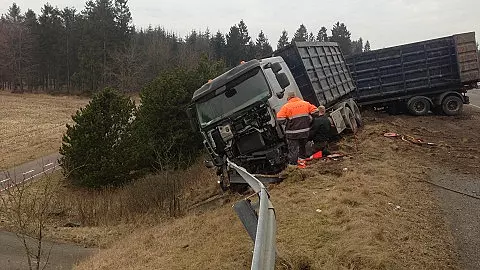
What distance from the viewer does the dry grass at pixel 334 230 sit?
406 centimetres

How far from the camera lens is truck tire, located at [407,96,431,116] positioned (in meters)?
17.7

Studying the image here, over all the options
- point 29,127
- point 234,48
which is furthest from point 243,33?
point 29,127

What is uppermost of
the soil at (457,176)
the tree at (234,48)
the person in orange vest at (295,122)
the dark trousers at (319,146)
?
the tree at (234,48)

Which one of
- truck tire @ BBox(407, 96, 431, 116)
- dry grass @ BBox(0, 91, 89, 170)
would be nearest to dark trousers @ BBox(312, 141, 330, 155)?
truck tire @ BBox(407, 96, 431, 116)

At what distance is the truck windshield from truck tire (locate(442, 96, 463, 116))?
430 inches

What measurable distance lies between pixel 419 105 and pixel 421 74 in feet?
3.82

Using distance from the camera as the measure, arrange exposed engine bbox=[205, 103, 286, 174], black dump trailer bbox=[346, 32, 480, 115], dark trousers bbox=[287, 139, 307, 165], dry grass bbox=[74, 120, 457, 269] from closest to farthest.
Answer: dry grass bbox=[74, 120, 457, 269] → dark trousers bbox=[287, 139, 307, 165] → exposed engine bbox=[205, 103, 286, 174] → black dump trailer bbox=[346, 32, 480, 115]

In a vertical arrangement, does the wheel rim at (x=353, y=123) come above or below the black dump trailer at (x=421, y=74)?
below

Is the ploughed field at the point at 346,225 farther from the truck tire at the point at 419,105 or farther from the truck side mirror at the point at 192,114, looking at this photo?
the truck tire at the point at 419,105

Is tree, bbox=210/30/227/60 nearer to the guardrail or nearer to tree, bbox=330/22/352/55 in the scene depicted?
tree, bbox=330/22/352/55

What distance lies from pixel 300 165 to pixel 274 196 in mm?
1650

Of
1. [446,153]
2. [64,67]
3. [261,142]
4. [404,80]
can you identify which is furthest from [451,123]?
[64,67]

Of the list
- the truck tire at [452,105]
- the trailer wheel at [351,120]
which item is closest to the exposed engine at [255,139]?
the trailer wheel at [351,120]

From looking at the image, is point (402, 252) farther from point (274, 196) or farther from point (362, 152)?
point (362, 152)
